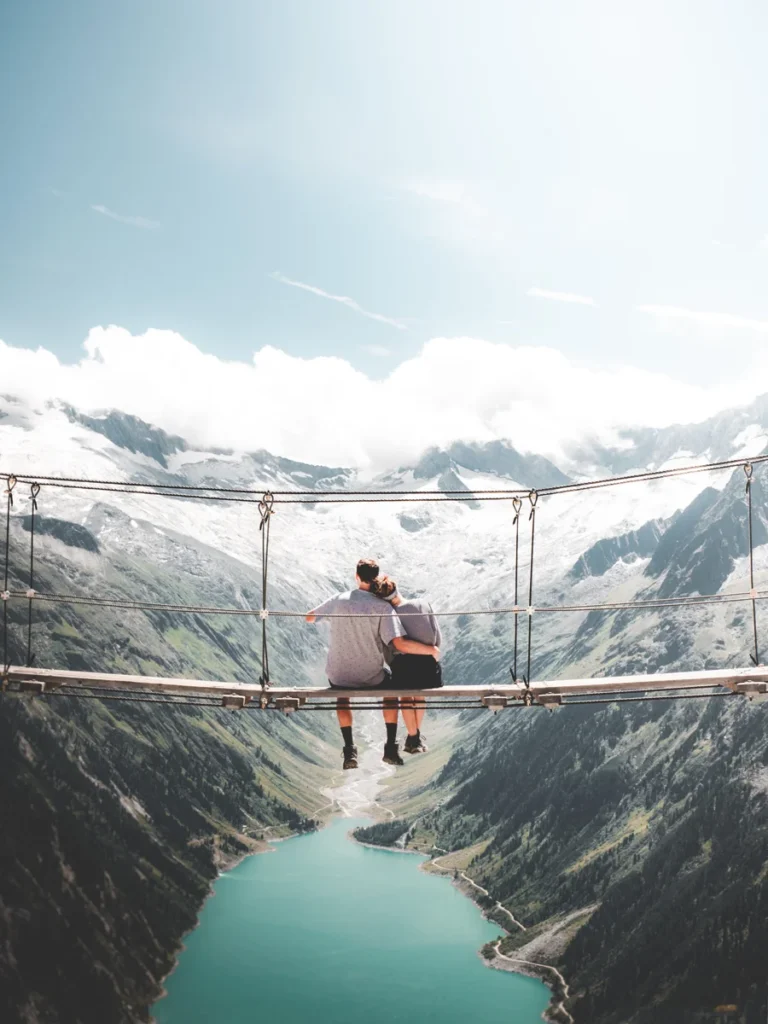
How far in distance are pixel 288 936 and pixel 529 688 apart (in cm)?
19886

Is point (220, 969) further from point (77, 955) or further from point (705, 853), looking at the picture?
point (705, 853)

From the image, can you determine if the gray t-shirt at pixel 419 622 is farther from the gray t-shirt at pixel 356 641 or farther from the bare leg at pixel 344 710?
the bare leg at pixel 344 710

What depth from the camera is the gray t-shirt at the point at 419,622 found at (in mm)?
13812

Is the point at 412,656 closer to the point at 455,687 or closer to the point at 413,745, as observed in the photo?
the point at 455,687

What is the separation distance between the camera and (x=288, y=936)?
190 m

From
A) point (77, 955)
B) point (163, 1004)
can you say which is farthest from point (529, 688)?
point (163, 1004)

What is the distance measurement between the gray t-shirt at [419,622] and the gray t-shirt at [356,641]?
5.7 inches

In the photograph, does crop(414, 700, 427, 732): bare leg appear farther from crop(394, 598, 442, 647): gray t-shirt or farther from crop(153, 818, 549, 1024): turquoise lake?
crop(153, 818, 549, 1024): turquoise lake

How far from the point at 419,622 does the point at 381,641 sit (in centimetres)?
76

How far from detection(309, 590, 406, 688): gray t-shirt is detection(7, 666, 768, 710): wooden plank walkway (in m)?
0.33

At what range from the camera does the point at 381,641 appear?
46.8ft

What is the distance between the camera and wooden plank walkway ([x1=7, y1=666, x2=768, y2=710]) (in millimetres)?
13633

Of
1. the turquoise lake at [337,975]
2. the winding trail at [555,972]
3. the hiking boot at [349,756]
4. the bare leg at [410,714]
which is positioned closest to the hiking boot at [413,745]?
the bare leg at [410,714]

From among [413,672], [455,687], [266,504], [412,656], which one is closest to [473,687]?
[455,687]
